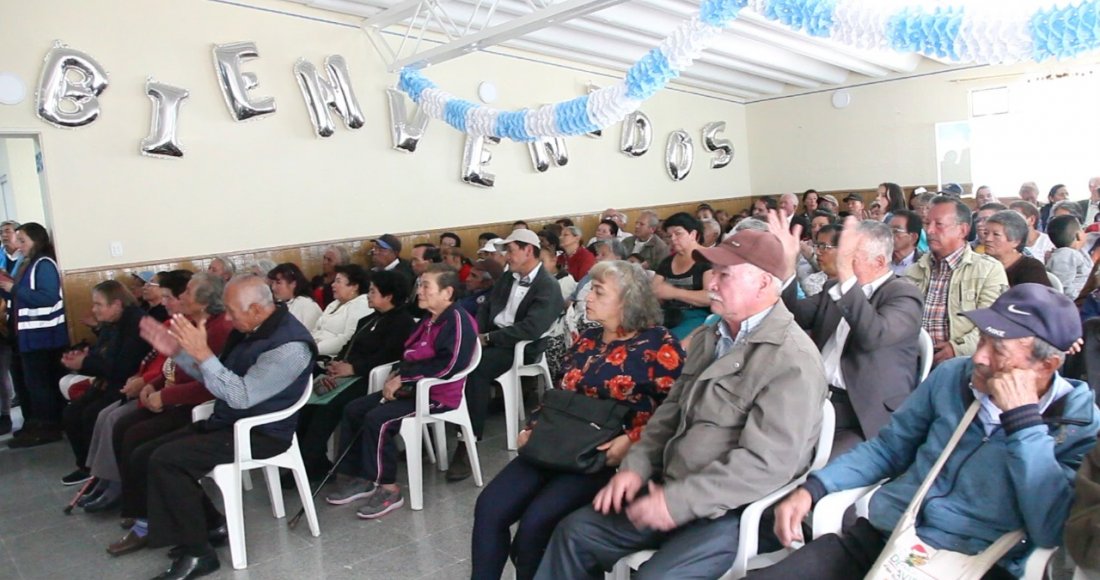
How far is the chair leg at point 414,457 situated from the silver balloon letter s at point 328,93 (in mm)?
4019

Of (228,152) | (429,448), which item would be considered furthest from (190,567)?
(228,152)

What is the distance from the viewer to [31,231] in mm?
5281

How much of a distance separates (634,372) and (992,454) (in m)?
1.02

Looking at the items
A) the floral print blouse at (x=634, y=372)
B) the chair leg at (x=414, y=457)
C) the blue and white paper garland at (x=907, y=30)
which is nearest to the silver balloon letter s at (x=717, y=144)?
the blue and white paper garland at (x=907, y=30)

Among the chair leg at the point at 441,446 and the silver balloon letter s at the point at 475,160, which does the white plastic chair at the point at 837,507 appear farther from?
the silver balloon letter s at the point at 475,160

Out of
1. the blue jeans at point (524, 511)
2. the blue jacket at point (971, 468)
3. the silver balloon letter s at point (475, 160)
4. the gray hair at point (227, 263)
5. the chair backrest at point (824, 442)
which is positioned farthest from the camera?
the silver balloon letter s at point (475, 160)

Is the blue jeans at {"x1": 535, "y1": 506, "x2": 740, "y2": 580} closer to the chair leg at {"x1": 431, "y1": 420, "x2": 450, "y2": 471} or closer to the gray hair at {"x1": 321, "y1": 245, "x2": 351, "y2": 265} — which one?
the chair leg at {"x1": 431, "y1": 420, "x2": 450, "y2": 471}

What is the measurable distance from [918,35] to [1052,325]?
2.81m

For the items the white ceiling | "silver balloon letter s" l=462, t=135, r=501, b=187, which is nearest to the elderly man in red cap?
the white ceiling

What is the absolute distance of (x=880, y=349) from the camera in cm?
247

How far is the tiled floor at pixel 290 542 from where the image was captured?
2975 millimetres

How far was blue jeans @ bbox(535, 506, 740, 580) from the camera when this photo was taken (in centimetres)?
189

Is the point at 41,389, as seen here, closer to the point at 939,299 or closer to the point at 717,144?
the point at 939,299

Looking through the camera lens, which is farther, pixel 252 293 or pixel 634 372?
pixel 252 293
